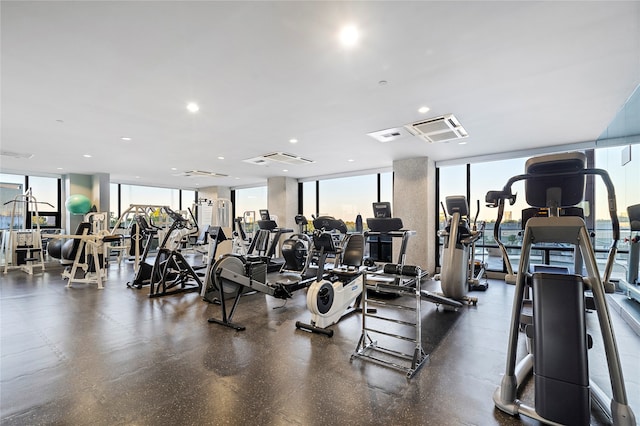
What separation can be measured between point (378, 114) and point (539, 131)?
115 inches

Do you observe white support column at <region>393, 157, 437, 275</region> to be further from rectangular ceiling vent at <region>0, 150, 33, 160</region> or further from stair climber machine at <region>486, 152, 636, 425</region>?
rectangular ceiling vent at <region>0, 150, 33, 160</region>

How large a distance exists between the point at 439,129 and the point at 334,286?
9.84 ft

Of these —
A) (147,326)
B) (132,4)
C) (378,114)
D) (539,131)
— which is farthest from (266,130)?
(539,131)

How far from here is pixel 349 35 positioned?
2385mm

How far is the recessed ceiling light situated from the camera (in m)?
2.30

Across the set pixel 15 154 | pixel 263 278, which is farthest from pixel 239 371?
pixel 15 154

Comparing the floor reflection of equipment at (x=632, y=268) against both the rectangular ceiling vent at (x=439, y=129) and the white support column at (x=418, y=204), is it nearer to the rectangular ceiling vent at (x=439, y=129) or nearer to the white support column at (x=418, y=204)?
the rectangular ceiling vent at (x=439, y=129)

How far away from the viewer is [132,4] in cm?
205

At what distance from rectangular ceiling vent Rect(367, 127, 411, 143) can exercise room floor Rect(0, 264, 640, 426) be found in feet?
9.33

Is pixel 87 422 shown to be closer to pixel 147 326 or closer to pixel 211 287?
pixel 147 326

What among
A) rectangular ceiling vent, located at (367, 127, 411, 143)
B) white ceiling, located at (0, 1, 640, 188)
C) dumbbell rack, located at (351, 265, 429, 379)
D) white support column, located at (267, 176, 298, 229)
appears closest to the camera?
white ceiling, located at (0, 1, 640, 188)

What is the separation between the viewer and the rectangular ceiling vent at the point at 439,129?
436 cm

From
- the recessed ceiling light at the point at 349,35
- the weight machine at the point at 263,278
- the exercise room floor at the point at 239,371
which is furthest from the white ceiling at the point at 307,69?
the exercise room floor at the point at 239,371

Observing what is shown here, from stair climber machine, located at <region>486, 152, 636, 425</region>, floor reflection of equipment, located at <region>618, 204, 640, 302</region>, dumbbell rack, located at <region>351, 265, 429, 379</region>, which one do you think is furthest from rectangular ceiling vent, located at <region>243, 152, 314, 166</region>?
floor reflection of equipment, located at <region>618, 204, 640, 302</region>
